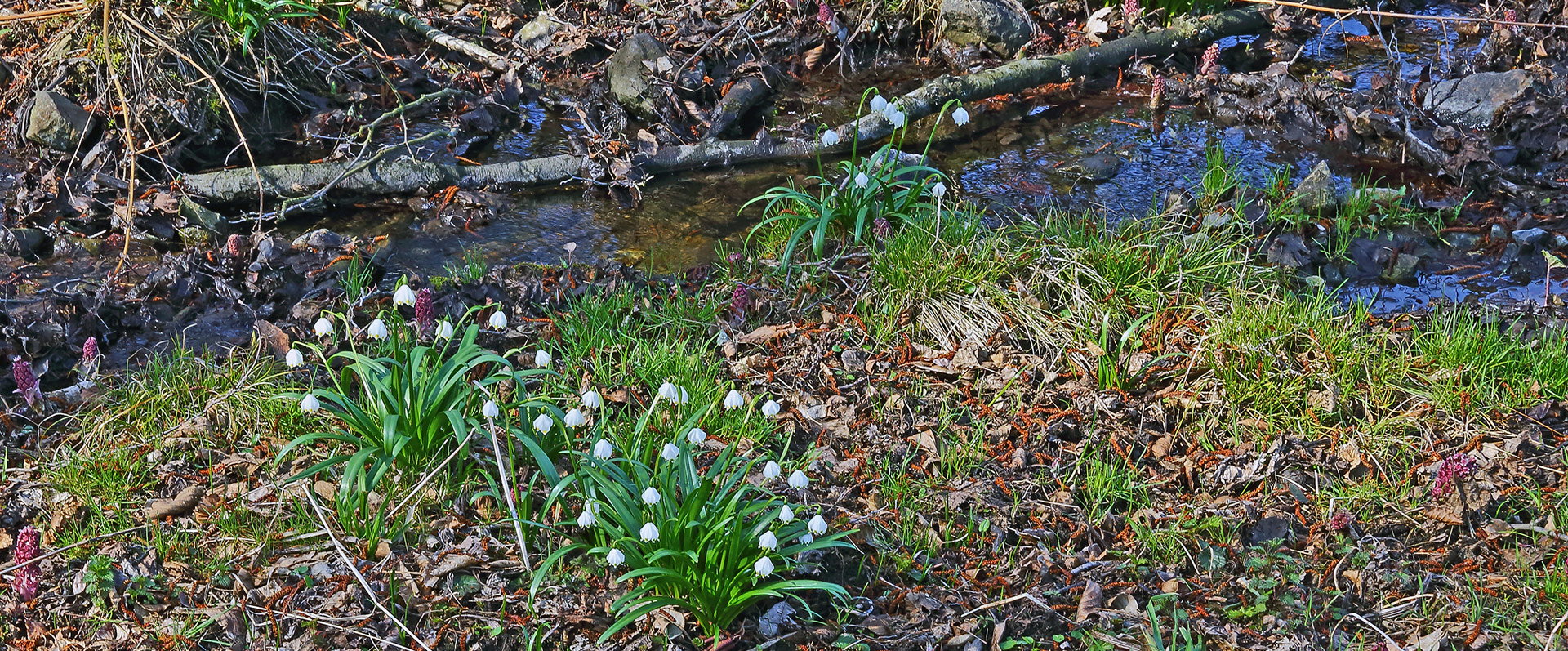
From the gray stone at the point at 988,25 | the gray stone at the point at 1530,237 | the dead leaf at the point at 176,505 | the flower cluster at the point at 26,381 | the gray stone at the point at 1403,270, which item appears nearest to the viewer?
the dead leaf at the point at 176,505

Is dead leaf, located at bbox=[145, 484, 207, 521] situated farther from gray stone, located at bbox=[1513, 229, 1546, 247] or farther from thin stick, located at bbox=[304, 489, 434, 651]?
gray stone, located at bbox=[1513, 229, 1546, 247]

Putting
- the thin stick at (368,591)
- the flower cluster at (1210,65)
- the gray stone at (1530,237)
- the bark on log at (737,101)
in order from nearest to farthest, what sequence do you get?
the thin stick at (368,591) < the gray stone at (1530,237) < the bark on log at (737,101) < the flower cluster at (1210,65)

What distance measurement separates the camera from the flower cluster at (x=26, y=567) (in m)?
2.83

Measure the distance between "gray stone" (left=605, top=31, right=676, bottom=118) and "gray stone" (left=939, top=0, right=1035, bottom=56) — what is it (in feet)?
6.77

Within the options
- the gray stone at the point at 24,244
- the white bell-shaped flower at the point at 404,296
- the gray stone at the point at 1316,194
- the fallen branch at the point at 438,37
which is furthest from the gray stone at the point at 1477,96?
the gray stone at the point at 24,244

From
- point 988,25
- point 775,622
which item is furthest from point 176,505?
point 988,25

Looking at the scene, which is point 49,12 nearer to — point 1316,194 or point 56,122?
point 56,122

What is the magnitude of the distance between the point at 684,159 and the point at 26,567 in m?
3.55

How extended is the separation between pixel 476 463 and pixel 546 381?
0.56 m

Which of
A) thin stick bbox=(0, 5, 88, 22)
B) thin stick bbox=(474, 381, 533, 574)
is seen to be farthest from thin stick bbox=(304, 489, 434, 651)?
thin stick bbox=(0, 5, 88, 22)

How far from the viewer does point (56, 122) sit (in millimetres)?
5293

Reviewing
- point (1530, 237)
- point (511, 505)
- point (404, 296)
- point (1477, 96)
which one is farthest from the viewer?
point (1477, 96)

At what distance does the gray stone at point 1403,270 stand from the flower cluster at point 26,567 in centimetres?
506

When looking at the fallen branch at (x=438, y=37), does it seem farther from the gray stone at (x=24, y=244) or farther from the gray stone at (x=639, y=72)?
the gray stone at (x=24, y=244)
